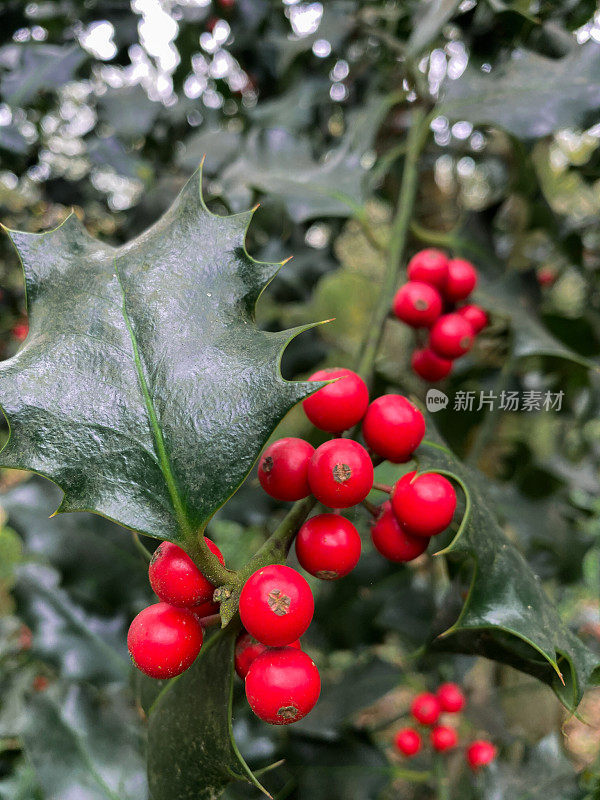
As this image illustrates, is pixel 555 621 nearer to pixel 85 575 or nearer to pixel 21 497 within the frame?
pixel 85 575

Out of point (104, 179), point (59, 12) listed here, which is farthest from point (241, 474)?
point (104, 179)

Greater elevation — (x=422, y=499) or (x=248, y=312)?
(x=248, y=312)

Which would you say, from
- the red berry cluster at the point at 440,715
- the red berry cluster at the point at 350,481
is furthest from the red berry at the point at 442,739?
the red berry cluster at the point at 350,481

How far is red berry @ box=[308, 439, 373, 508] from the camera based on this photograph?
1.35 ft

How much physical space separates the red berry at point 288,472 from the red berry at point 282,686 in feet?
0.38

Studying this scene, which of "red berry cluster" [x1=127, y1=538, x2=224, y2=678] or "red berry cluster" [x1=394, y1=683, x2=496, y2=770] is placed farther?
"red berry cluster" [x1=394, y1=683, x2=496, y2=770]

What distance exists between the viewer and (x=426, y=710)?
3.60 ft

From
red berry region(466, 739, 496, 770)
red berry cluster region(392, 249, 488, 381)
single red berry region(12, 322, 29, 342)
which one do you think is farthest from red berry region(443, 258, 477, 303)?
single red berry region(12, 322, 29, 342)

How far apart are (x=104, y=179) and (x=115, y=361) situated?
5.50 feet

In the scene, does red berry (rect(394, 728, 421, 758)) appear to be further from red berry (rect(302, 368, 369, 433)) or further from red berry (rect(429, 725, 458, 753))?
red berry (rect(302, 368, 369, 433))

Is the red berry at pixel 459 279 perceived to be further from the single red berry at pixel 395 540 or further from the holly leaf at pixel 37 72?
the holly leaf at pixel 37 72

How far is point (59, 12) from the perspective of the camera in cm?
118

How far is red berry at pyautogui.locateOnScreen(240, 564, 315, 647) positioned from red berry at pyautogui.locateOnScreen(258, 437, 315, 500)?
0.09 metres

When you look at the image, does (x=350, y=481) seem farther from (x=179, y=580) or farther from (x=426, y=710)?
(x=426, y=710)
